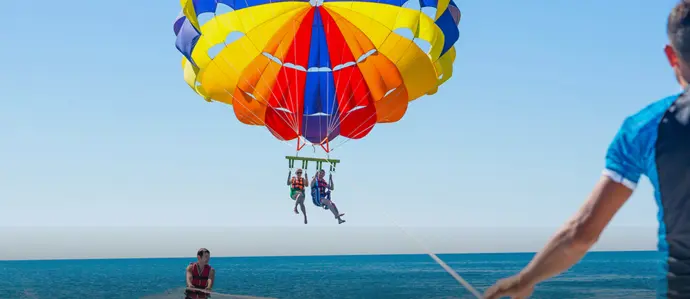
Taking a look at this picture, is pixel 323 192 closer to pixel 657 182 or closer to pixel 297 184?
pixel 297 184

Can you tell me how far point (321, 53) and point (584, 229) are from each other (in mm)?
14042

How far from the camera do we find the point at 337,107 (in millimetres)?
15898

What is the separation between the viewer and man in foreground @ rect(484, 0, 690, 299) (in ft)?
5.79

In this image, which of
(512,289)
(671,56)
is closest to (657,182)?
A: (671,56)

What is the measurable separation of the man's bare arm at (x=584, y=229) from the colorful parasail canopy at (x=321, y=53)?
1311 centimetres

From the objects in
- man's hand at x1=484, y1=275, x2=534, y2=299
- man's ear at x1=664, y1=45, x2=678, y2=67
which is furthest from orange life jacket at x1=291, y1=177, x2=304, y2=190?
man's ear at x1=664, y1=45, x2=678, y2=67

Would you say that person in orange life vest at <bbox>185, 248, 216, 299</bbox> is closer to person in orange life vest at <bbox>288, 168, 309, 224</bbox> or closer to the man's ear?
person in orange life vest at <bbox>288, 168, 309, 224</bbox>

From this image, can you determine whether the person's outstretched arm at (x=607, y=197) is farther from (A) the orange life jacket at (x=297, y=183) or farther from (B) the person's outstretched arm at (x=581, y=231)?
(A) the orange life jacket at (x=297, y=183)

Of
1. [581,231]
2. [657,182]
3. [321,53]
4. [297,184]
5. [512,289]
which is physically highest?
[321,53]

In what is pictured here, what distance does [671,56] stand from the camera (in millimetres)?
1839

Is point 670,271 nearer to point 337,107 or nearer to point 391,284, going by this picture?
point 337,107

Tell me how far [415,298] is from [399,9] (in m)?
33.4

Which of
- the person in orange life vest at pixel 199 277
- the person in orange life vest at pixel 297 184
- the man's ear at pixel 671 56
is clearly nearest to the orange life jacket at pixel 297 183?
the person in orange life vest at pixel 297 184

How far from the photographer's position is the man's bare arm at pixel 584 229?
1.82 m
